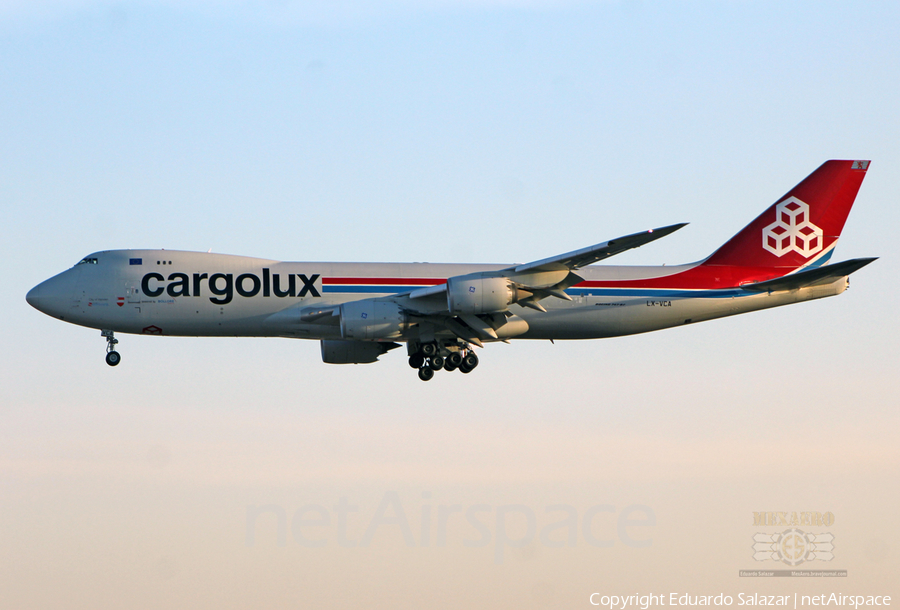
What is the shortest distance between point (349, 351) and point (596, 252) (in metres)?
14.4

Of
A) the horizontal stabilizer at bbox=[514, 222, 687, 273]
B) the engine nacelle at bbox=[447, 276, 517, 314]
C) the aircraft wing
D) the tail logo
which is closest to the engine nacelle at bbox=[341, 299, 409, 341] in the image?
the aircraft wing

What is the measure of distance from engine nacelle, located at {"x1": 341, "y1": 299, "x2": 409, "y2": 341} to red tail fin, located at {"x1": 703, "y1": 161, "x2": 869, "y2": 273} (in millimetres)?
15748

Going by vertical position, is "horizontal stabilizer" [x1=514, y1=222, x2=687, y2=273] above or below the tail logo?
below

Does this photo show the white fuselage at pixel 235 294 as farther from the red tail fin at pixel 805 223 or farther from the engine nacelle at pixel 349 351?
the red tail fin at pixel 805 223

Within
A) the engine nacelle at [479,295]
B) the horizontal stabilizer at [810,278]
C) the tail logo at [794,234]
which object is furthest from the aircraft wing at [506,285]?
the tail logo at [794,234]

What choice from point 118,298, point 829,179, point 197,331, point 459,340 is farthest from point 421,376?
point 829,179

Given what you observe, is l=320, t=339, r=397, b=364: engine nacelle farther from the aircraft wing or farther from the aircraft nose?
the aircraft nose

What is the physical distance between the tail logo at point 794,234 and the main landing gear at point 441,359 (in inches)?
581

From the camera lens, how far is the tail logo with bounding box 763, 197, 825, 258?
Result: 165 ft

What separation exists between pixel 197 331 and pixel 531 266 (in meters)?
14.0

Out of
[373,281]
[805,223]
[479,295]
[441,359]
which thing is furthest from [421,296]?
[805,223]

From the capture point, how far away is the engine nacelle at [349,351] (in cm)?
5003

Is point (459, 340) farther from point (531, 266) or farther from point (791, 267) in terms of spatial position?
point (791, 267)

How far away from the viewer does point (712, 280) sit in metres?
48.8
